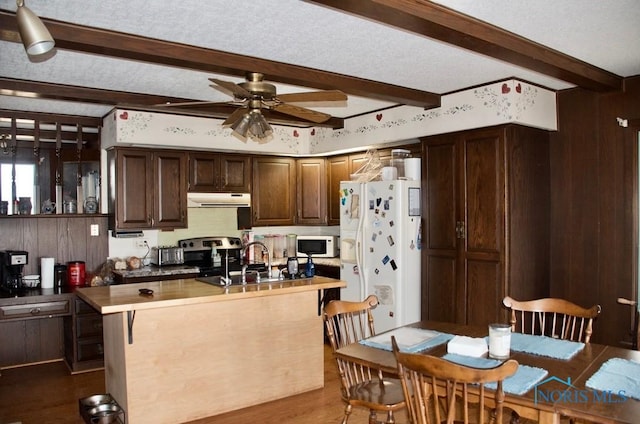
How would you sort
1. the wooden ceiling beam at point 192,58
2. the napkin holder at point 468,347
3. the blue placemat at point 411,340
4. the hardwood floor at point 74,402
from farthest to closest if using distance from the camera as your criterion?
the hardwood floor at point 74,402, the wooden ceiling beam at point 192,58, the blue placemat at point 411,340, the napkin holder at point 468,347

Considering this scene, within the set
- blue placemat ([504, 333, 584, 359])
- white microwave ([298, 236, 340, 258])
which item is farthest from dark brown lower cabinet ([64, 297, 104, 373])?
blue placemat ([504, 333, 584, 359])

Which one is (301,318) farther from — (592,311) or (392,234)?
(592,311)

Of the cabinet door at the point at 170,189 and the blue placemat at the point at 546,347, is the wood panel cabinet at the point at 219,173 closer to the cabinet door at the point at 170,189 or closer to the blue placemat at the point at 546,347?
the cabinet door at the point at 170,189

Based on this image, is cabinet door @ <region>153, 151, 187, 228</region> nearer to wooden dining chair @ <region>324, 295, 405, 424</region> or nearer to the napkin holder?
wooden dining chair @ <region>324, 295, 405, 424</region>

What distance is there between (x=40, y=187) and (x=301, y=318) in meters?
3.73

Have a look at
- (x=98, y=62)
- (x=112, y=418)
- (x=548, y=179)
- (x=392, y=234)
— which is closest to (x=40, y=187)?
(x=98, y=62)

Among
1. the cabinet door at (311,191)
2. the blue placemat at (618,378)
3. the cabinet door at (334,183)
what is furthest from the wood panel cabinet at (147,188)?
the blue placemat at (618,378)

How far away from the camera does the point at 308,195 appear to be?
241 inches

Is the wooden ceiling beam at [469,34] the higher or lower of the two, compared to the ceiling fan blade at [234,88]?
higher

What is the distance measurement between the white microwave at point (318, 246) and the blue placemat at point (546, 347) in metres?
3.45

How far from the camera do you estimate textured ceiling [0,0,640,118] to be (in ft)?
8.48

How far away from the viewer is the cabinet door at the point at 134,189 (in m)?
4.95

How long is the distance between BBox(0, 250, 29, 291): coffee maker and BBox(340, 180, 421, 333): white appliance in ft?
10.5

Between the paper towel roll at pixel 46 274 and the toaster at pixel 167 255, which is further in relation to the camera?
the toaster at pixel 167 255
